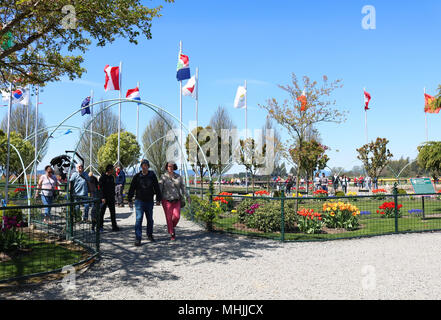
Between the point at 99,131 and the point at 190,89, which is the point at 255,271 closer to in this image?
the point at 190,89

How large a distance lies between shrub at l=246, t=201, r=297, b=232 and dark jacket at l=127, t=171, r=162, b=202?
2.95m

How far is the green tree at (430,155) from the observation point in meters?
15.2

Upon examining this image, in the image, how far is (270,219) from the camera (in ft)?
29.9

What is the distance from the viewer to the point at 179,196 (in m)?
8.18

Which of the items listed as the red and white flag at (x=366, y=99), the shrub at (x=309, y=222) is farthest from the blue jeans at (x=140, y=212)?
the red and white flag at (x=366, y=99)

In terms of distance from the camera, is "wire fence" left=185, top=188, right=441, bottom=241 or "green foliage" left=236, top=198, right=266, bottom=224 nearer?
"wire fence" left=185, top=188, right=441, bottom=241

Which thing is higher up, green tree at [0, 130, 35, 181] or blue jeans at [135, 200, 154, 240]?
green tree at [0, 130, 35, 181]

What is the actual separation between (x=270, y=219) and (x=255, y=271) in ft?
11.7

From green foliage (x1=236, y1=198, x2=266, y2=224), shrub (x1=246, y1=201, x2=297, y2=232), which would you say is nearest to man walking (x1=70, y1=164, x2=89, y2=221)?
green foliage (x1=236, y1=198, x2=266, y2=224)

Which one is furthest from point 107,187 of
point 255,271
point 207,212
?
point 255,271

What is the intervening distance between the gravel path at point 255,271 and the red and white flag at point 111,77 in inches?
519

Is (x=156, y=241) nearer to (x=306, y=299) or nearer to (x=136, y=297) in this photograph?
(x=136, y=297)

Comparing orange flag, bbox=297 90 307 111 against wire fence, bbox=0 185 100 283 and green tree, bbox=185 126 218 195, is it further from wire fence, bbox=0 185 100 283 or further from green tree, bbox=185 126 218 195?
green tree, bbox=185 126 218 195

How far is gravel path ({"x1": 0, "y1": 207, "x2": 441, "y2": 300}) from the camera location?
4586 mm
